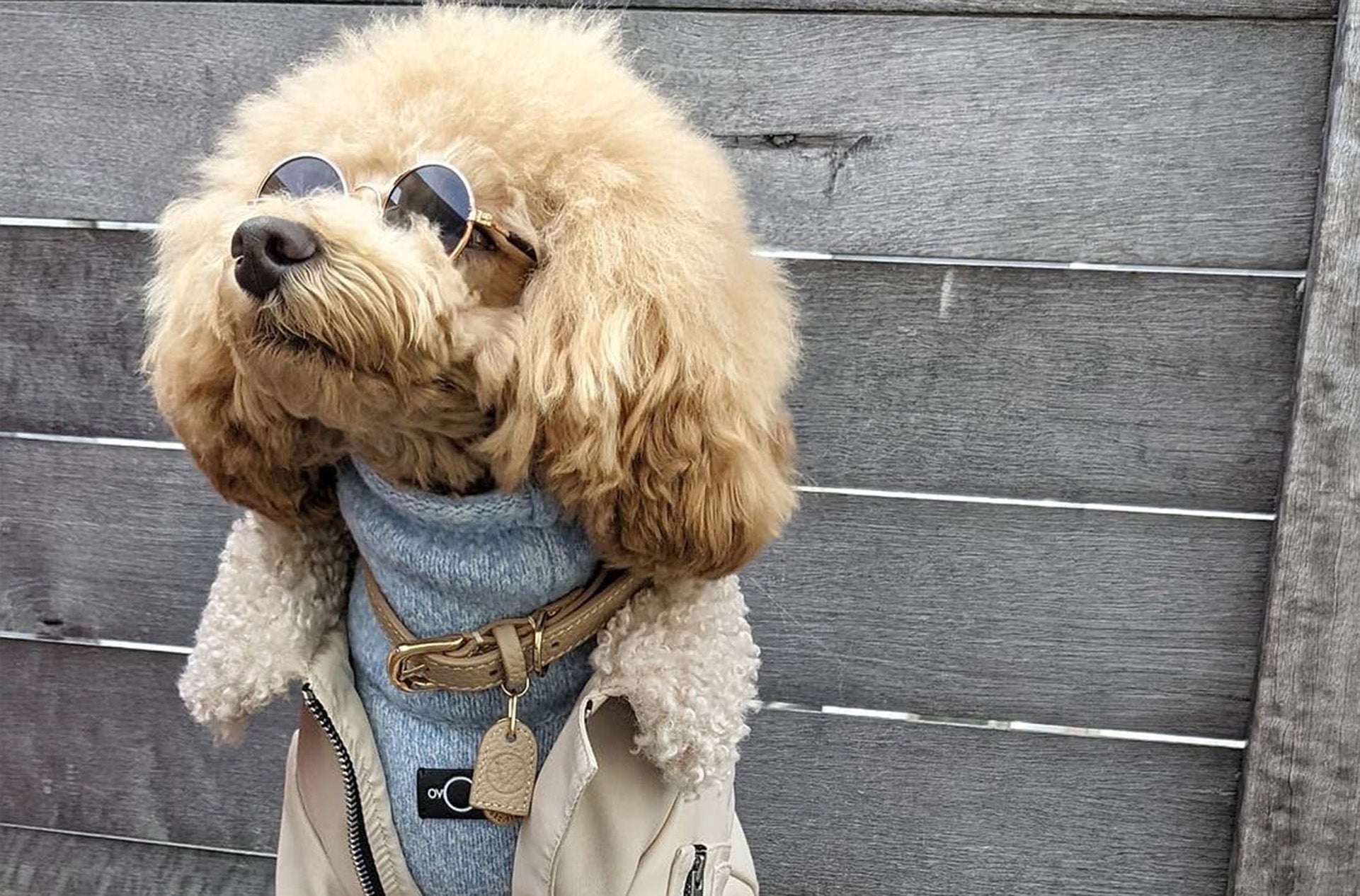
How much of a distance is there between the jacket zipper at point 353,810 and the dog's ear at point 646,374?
0.81ft

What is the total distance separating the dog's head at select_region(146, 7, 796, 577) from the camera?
0.79 meters

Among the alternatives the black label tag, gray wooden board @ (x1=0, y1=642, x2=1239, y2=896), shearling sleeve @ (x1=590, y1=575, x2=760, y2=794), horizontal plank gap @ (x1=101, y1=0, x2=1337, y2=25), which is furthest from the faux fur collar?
horizontal plank gap @ (x1=101, y1=0, x2=1337, y2=25)

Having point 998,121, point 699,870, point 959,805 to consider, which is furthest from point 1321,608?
point 699,870

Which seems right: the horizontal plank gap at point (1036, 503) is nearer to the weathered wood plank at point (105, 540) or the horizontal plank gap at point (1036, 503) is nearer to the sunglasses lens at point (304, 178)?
the weathered wood plank at point (105, 540)

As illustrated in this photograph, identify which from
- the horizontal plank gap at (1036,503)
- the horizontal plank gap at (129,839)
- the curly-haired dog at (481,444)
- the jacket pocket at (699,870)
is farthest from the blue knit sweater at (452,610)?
the horizontal plank gap at (129,839)

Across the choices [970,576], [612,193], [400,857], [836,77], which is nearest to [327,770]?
[400,857]

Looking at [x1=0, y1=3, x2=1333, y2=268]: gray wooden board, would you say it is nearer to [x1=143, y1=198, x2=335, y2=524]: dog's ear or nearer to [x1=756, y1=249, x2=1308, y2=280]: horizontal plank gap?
[x1=756, y1=249, x2=1308, y2=280]: horizontal plank gap

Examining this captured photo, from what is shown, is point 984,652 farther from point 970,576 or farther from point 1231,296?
point 1231,296

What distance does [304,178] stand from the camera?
2.79ft

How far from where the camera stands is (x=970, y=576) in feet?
4.33

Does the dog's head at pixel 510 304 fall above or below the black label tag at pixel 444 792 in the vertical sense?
above

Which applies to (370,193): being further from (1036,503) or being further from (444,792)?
(1036,503)

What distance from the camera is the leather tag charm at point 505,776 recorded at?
92 centimetres

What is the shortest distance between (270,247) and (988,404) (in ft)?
2.49
